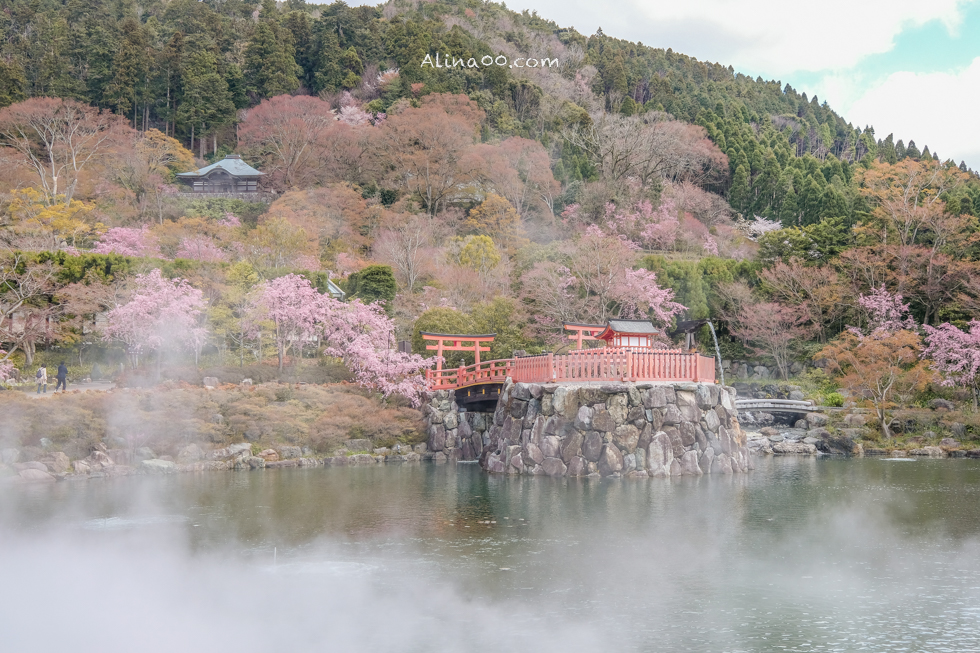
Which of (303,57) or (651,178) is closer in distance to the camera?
(651,178)

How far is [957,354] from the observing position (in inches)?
1097

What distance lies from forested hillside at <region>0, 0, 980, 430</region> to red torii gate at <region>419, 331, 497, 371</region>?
3.40 feet

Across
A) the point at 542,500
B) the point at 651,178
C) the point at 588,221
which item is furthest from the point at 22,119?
the point at 542,500

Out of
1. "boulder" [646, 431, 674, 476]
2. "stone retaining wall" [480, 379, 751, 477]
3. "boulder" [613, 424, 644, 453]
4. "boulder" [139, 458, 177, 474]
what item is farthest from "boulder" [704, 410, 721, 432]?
"boulder" [139, 458, 177, 474]

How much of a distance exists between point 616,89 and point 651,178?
79.6 feet

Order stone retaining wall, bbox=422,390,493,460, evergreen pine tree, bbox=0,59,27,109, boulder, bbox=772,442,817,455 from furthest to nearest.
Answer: evergreen pine tree, bbox=0,59,27,109, boulder, bbox=772,442,817,455, stone retaining wall, bbox=422,390,493,460

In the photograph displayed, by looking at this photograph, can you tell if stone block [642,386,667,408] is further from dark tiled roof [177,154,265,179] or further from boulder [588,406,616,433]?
dark tiled roof [177,154,265,179]

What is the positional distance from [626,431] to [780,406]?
37.1ft

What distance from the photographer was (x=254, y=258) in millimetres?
34406

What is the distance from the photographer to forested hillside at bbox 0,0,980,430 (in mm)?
31312

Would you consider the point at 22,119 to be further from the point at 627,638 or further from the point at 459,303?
the point at 627,638

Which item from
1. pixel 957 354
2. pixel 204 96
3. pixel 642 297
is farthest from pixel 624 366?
pixel 204 96

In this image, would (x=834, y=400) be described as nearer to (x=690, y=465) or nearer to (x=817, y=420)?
(x=817, y=420)

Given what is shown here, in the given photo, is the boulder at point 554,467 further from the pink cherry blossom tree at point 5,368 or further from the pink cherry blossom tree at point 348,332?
the pink cherry blossom tree at point 5,368
